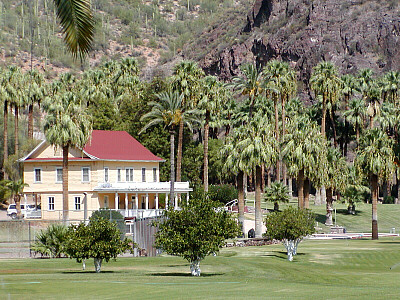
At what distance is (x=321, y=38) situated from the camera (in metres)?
139

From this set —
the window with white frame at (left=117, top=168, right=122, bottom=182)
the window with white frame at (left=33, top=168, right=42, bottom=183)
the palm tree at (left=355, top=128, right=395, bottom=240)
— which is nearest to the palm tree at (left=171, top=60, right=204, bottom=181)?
the window with white frame at (left=117, top=168, right=122, bottom=182)

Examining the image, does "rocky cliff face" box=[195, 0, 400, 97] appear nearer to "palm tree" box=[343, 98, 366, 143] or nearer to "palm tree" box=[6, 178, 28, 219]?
"palm tree" box=[343, 98, 366, 143]

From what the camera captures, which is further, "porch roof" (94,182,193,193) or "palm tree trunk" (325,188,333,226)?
"palm tree trunk" (325,188,333,226)

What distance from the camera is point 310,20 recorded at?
145 meters

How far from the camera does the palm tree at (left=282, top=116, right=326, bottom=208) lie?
2571 inches

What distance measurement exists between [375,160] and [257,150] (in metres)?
12.1

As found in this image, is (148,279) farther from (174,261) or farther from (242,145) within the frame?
(242,145)

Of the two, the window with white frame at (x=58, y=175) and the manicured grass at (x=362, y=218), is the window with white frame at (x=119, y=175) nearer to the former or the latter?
the window with white frame at (x=58, y=175)

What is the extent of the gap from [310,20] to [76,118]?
9482 cm

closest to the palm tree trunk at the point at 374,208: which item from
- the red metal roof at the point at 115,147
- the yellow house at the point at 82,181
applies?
the yellow house at the point at 82,181

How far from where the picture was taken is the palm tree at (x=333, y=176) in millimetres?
75750

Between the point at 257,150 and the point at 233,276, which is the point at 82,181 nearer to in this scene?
the point at 257,150

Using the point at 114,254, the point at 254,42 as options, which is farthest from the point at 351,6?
the point at 114,254

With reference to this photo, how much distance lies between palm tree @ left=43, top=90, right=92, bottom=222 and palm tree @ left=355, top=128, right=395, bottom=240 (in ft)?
89.0
